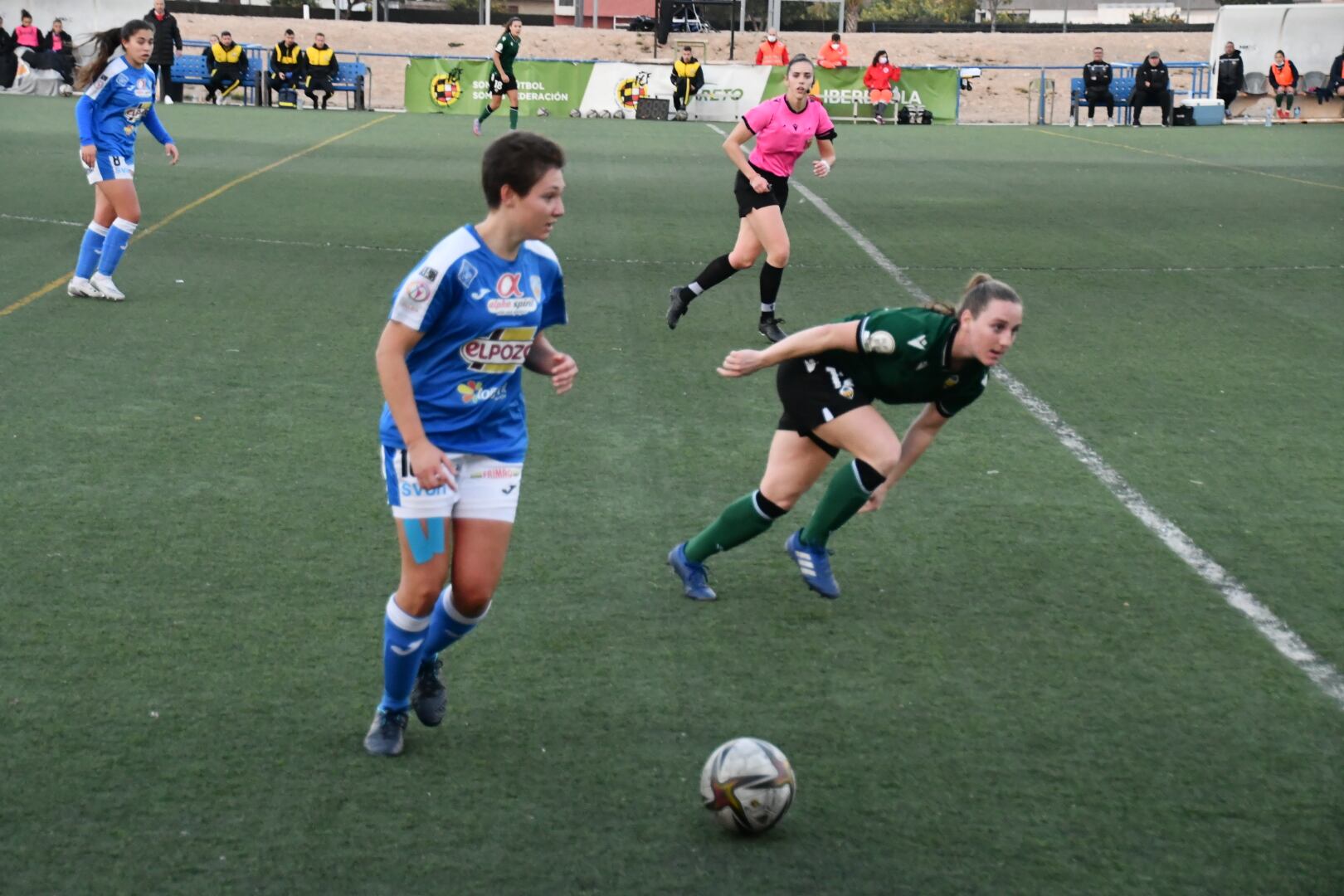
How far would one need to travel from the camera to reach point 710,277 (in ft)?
38.7

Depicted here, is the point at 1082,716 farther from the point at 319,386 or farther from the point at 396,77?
the point at 396,77

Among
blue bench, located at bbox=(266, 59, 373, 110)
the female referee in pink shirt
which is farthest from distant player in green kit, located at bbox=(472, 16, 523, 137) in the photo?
the female referee in pink shirt

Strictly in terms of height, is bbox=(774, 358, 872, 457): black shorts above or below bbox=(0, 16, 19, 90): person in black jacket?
below

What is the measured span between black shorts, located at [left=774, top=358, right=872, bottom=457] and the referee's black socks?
5848 millimetres

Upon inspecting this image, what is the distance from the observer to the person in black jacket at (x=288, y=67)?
1558 inches

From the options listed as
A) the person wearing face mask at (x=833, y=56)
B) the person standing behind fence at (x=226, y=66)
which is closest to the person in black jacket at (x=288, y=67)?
the person standing behind fence at (x=226, y=66)

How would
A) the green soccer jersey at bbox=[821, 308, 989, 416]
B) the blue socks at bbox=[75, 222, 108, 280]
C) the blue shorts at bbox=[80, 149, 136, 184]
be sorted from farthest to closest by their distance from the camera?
1. the blue socks at bbox=[75, 222, 108, 280]
2. the blue shorts at bbox=[80, 149, 136, 184]
3. the green soccer jersey at bbox=[821, 308, 989, 416]

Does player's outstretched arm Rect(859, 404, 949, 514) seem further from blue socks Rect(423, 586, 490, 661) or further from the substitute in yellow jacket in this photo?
the substitute in yellow jacket

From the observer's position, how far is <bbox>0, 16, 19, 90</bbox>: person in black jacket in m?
41.1

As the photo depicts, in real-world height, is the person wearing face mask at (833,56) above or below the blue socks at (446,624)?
above

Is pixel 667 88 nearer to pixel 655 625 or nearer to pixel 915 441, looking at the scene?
pixel 915 441

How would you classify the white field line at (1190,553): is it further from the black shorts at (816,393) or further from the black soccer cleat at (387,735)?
the black soccer cleat at (387,735)

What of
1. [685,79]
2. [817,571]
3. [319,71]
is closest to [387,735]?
[817,571]

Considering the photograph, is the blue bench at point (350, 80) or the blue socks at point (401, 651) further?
the blue bench at point (350, 80)
